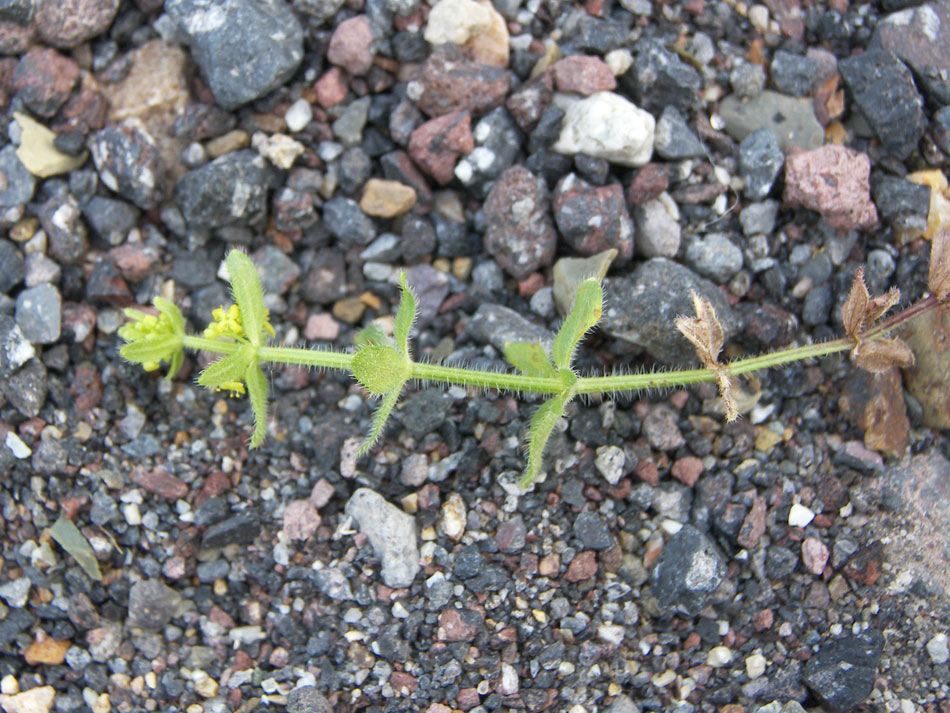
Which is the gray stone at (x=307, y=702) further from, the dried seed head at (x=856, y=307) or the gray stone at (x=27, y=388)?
the dried seed head at (x=856, y=307)

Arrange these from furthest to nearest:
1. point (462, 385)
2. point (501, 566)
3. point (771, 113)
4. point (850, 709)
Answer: point (771, 113) → point (462, 385) → point (501, 566) → point (850, 709)

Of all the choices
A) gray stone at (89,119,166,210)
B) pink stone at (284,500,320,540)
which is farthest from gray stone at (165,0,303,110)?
pink stone at (284,500,320,540)

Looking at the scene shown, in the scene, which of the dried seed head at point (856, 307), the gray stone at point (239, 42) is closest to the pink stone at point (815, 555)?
the dried seed head at point (856, 307)

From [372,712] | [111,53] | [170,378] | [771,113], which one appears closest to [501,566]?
[372,712]

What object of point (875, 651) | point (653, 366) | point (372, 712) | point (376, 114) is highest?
point (376, 114)

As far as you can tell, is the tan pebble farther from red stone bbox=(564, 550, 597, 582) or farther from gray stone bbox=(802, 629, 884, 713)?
gray stone bbox=(802, 629, 884, 713)

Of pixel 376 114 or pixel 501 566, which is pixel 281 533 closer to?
pixel 501 566
